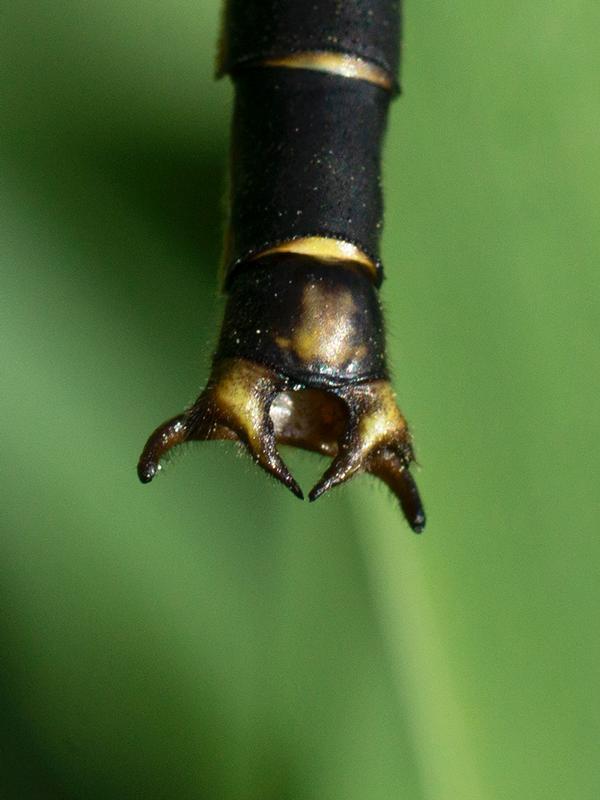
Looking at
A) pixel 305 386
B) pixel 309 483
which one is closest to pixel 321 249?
pixel 305 386

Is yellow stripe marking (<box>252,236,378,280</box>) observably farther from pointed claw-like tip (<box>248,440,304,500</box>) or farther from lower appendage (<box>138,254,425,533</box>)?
pointed claw-like tip (<box>248,440,304,500</box>)

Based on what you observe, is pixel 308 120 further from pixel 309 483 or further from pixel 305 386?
pixel 309 483

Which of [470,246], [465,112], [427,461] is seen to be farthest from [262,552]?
[465,112]

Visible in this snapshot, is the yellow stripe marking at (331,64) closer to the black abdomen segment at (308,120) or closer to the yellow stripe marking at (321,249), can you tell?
the black abdomen segment at (308,120)

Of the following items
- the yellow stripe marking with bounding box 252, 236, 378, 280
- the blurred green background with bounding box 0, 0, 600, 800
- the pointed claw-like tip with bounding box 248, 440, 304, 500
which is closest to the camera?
the pointed claw-like tip with bounding box 248, 440, 304, 500

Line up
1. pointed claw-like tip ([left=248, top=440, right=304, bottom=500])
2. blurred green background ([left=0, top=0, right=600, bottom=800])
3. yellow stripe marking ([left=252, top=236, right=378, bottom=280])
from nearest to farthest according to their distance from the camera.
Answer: pointed claw-like tip ([left=248, top=440, right=304, bottom=500])
yellow stripe marking ([left=252, top=236, right=378, bottom=280])
blurred green background ([left=0, top=0, right=600, bottom=800])

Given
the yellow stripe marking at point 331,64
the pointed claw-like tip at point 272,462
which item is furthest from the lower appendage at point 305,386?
the yellow stripe marking at point 331,64

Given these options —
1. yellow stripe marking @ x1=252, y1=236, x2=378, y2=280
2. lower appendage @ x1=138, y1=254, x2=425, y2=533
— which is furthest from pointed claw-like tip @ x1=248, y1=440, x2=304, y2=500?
yellow stripe marking @ x1=252, y1=236, x2=378, y2=280
